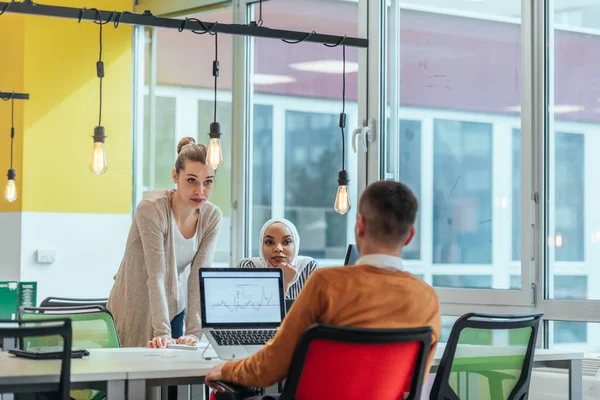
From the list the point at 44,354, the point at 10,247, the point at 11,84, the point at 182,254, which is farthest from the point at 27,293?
the point at 44,354

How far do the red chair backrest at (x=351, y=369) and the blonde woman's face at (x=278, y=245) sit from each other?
88.8 inches

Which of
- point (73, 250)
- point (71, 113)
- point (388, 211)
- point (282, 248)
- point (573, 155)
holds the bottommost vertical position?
point (73, 250)

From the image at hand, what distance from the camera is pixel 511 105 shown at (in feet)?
18.0

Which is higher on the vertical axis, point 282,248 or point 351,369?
point 282,248

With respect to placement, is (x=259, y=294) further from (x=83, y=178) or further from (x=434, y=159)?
(x=83, y=178)

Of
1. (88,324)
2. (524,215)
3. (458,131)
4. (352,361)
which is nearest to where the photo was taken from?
(352,361)

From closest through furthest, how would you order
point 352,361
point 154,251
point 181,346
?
point 352,361
point 181,346
point 154,251

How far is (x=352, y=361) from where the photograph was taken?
97.5 inches

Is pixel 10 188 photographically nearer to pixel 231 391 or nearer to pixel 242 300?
pixel 242 300

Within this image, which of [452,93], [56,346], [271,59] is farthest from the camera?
[271,59]

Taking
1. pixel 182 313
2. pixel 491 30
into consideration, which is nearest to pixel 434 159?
pixel 491 30

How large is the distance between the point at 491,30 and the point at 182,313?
2556 millimetres

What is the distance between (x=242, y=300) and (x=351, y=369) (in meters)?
1.28

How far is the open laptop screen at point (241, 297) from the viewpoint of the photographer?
12.0ft
